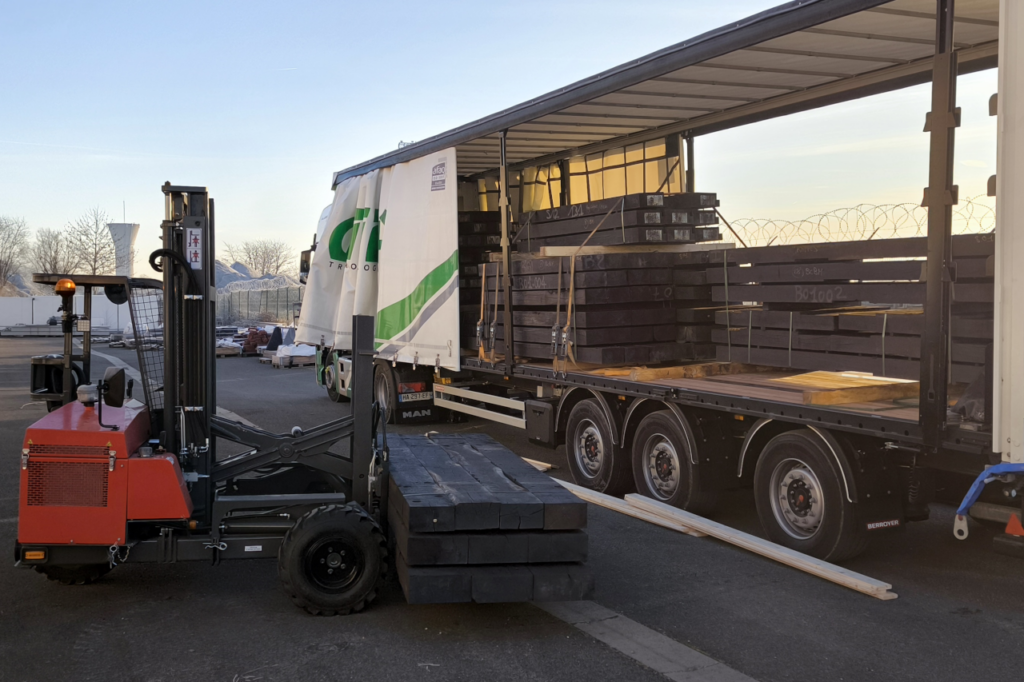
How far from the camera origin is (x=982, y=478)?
17.9 feet

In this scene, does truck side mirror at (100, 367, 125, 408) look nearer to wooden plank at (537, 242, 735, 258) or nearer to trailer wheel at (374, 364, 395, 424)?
wooden plank at (537, 242, 735, 258)

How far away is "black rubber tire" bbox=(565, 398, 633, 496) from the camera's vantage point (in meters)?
9.22

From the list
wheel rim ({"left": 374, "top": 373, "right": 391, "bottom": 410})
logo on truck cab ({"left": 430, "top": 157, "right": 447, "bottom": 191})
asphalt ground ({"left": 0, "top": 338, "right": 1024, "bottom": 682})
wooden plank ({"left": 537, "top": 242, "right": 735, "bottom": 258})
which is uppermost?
logo on truck cab ({"left": 430, "top": 157, "right": 447, "bottom": 191})

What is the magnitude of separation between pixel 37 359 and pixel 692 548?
16.0ft

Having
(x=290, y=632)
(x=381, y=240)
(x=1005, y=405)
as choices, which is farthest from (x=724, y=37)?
(x=381, y=240)

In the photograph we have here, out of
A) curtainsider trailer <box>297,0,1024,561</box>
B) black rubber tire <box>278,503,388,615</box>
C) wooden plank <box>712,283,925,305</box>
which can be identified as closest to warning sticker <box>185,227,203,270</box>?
black rubber tire <box>278,503,388,615</box>

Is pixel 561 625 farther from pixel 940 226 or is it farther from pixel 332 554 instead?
pixel 940 226

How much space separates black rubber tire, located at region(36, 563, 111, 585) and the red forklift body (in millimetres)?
637

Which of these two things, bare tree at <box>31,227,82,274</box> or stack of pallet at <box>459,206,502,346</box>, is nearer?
stack of pallet at <box>459,206,502,346</box>

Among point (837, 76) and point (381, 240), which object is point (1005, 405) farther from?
point (381, 240)

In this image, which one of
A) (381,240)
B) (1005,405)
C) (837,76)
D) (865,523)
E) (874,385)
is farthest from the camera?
(381,240)

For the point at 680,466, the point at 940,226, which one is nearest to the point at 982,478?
the point at 940,226

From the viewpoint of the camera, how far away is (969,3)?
6.28m

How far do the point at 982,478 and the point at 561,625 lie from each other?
2.61m
